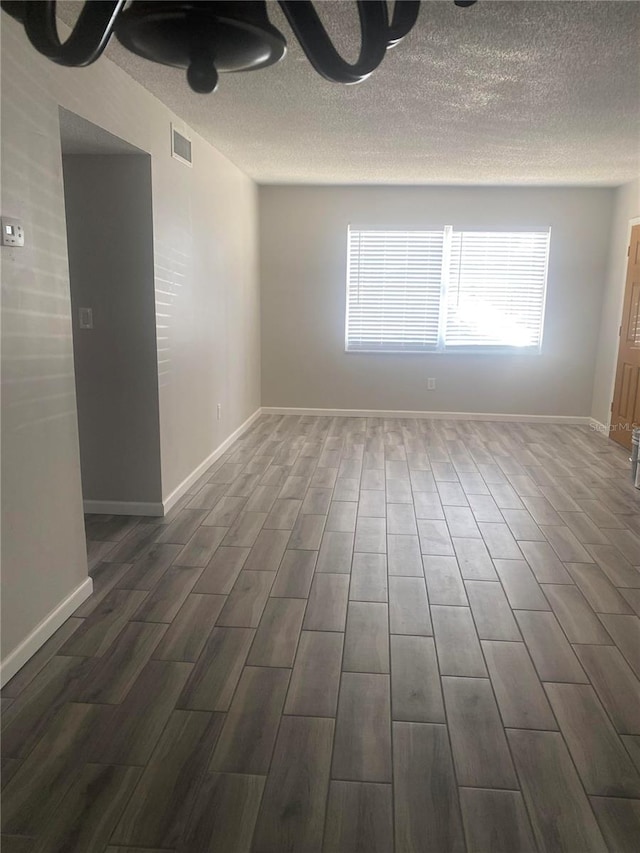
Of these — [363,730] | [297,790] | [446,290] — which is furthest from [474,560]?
[446,290]

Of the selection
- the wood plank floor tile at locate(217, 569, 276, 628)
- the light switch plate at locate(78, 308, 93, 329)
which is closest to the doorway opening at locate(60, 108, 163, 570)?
the light switch plate at locate(78, 308, 93, 329)

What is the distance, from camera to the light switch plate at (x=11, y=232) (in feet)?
6.64

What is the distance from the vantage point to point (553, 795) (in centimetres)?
168

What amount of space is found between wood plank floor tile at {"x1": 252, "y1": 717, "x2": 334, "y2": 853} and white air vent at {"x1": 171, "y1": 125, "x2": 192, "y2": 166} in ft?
10.7

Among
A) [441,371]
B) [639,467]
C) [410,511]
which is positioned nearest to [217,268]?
[410,511]

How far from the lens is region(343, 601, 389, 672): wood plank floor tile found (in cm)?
227

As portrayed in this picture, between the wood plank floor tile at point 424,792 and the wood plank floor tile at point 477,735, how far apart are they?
4 cm

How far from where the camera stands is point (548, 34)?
2506 mm

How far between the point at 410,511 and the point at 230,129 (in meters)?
2.81

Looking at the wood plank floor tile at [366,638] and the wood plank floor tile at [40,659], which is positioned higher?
the wood plank floor tile at [366,638]

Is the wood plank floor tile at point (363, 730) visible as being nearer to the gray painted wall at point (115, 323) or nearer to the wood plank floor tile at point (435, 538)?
the wood plank floor tile at point (435, 538)

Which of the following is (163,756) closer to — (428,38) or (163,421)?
(163,421)

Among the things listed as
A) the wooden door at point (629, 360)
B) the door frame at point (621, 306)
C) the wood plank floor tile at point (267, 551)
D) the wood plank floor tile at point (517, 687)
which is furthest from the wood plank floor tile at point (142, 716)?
the door frame at point (621, 306)

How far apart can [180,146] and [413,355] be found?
3.61 m
